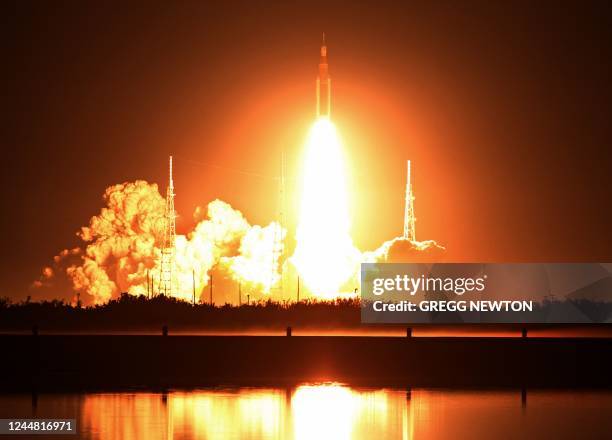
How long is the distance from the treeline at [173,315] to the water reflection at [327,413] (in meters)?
43.8

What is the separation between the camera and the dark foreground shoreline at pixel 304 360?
56.4 meters

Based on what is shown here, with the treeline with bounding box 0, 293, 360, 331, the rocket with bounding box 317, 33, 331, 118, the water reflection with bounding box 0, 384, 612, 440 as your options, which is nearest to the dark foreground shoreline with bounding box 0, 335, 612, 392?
the water reflection with bounding box 0, 384, 612, 440

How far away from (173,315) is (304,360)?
4522 cm

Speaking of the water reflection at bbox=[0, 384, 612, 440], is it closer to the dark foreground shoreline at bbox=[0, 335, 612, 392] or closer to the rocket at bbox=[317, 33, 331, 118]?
the dark foreground shoreline at bbox=[0, 335, 612, 392]

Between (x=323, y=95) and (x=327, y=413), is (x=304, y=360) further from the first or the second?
(x=323, y=95)

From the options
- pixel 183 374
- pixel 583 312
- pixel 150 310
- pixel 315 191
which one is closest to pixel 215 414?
pixel 183 374

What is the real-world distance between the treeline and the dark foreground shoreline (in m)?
33.8

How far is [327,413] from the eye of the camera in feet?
149

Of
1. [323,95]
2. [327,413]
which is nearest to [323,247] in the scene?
[323,95]

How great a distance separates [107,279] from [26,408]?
325ft

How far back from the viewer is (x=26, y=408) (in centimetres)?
4578

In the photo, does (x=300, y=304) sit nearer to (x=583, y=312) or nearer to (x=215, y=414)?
(x=583, y=312)

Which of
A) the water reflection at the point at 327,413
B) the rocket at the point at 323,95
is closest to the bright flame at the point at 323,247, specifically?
the rocket at the point at 323,95

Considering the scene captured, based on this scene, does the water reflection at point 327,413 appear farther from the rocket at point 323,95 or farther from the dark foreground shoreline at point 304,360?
the rocket at point 323,95
